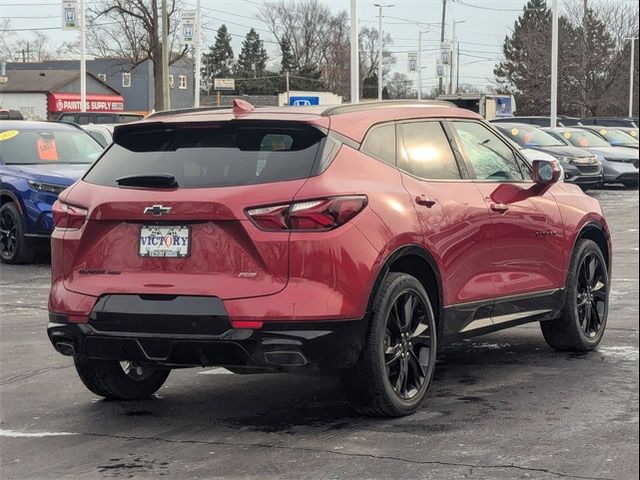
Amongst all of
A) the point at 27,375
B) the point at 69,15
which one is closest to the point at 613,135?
the point at 69,15

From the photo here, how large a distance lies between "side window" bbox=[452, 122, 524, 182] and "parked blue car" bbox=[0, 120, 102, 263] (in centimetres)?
736

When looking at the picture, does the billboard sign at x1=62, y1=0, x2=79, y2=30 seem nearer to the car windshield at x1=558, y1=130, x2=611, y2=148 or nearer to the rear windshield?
the car windshield at x1=558, y1=130, x2=611, y2=148

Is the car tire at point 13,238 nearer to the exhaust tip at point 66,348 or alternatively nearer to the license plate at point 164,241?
the exhaust tip at point 66,348

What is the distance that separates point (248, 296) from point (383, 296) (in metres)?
0.70

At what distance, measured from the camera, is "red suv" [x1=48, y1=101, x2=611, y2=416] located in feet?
17.3

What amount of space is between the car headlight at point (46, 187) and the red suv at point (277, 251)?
7.26 meters

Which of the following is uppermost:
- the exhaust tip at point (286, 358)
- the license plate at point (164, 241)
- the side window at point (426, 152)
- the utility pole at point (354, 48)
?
the utility pole at point (354, 48)

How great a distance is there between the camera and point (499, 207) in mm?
6602

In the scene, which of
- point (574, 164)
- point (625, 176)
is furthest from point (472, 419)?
point (625, 176)

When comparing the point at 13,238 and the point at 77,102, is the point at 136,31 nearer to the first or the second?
the point at 77,102

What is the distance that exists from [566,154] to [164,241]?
838 inches

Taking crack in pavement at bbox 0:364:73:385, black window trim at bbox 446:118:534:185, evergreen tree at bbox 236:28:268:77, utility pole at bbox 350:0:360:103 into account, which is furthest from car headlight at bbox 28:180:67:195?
evergreen tree at bbox 236:28:268:77

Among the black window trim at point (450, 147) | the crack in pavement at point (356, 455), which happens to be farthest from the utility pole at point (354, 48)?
the crack in pavement at point (356, 455)

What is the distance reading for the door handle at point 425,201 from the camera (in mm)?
5918
